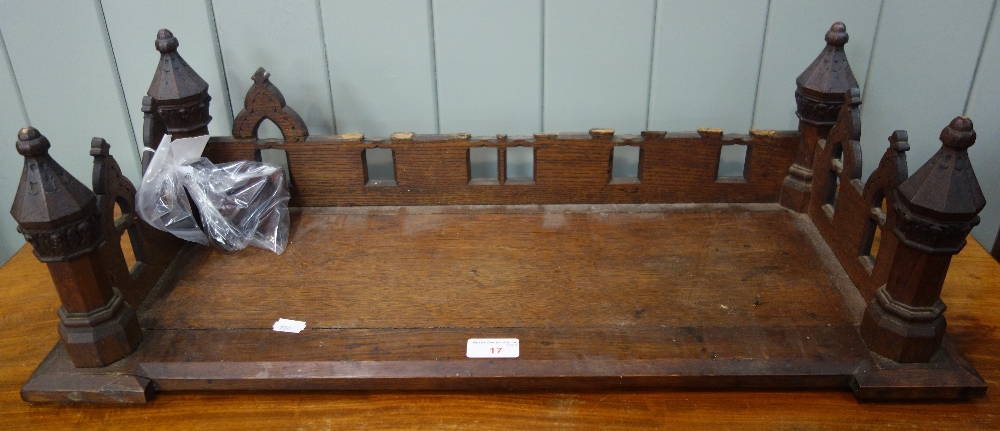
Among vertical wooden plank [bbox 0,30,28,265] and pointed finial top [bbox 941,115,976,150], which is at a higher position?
pointed finial top [bbox 941,115,976,150]

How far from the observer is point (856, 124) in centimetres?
97

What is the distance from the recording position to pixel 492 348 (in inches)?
33.2

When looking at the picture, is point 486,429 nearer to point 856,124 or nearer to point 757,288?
point 757,288

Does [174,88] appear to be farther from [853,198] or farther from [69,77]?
[853,198]

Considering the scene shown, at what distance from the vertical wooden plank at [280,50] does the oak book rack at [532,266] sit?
0.36 ft

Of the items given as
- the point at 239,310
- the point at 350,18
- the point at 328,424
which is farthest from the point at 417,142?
the point at 328,424

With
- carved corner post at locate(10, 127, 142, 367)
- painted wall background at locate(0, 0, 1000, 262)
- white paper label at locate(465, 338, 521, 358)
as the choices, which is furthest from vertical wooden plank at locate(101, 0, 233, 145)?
white paper label at locate(465, 338, 521, 358)

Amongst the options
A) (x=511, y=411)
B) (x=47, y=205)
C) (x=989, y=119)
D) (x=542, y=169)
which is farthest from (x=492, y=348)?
(x=989, y=119)

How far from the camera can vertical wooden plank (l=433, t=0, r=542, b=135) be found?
1.16 metres

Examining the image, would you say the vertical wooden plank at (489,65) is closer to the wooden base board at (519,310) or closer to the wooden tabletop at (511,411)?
the wooden base board at (519,310)

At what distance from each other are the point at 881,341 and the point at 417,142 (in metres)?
0.71

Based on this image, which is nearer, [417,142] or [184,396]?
[184,396]

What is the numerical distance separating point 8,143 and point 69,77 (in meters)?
0.21

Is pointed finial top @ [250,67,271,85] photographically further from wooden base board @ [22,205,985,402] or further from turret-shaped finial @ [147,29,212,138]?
wooden base board @ [22,205,985,402]
